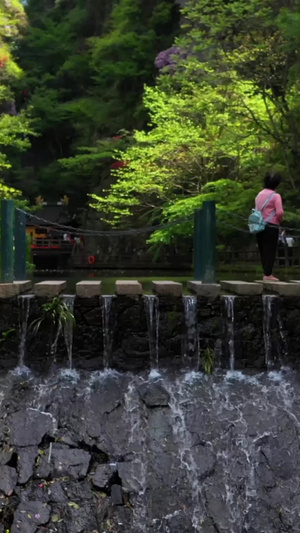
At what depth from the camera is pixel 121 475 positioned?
585 cm

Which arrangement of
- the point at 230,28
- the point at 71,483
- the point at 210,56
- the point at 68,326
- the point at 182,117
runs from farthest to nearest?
1. the point at 182,117
2. the point at 210,56
3. the point at 230,28
4. the point at 68,326
5. the point at 71,483

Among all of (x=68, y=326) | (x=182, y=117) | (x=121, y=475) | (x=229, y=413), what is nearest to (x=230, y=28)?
(x=182, y=117)

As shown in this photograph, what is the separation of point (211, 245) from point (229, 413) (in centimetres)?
279

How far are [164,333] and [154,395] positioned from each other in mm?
1178

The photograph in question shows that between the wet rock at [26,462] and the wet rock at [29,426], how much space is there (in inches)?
3.1

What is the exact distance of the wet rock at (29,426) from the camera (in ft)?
20.0

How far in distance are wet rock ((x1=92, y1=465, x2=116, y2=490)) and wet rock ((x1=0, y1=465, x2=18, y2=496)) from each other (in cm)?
84

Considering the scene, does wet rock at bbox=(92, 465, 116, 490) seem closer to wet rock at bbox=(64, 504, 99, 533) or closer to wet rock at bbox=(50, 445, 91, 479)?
wet rock at bbox=(50, 445, 91, 479)

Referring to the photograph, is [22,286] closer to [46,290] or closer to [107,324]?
[46,290]

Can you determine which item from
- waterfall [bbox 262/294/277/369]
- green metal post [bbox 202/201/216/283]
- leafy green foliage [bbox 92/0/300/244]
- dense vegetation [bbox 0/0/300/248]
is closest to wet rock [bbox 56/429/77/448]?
waterfall [bbox 262/294/277/369]

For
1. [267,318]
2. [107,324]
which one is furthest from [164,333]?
[267,318]

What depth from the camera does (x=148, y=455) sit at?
611 cm

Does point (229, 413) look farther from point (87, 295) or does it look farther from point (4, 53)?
point (4, 53)

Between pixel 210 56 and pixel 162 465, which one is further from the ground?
pixel 210 56
